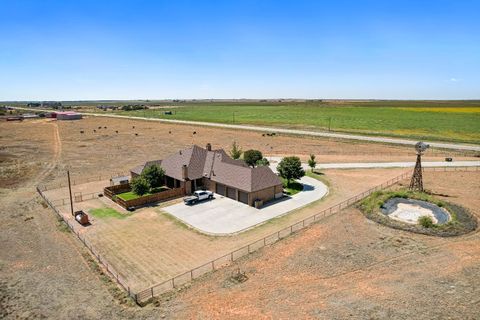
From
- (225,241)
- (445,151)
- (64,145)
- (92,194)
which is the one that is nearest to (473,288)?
(225,241)

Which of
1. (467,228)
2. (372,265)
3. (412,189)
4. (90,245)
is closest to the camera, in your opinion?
(372,265)

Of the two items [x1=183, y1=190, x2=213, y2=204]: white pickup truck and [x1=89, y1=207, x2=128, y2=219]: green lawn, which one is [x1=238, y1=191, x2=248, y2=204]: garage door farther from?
[x1=89, y1=207, x2=128, y2=219]: green lawn

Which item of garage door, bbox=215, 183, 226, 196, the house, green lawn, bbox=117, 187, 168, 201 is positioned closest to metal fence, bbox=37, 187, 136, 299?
green lawn, bbox=117, 187, 168, 201

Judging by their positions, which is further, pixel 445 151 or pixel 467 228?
pixel 445 151

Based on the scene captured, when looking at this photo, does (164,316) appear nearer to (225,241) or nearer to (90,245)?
(225,241)

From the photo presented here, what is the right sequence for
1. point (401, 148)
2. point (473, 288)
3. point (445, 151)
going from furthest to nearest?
point (401, 148) → point (445, 151) → point (473, 288)

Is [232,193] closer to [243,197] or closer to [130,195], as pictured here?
[243,197]
